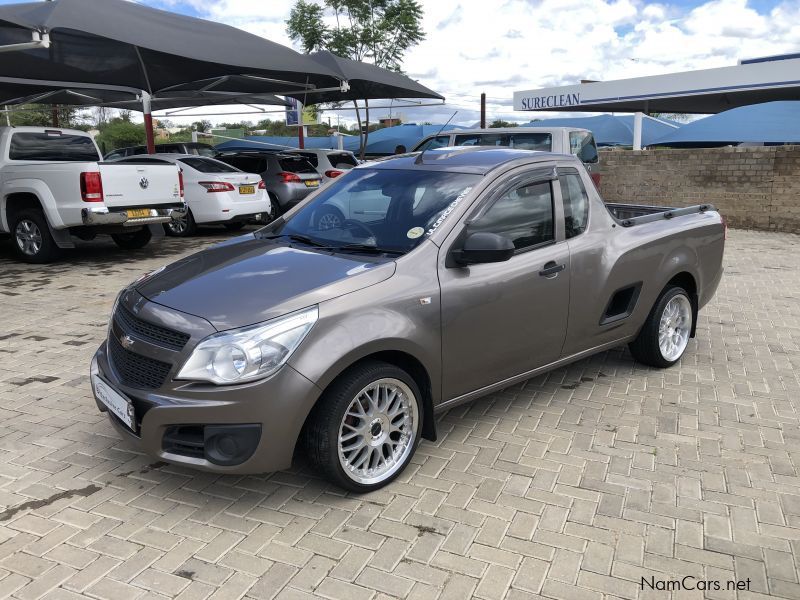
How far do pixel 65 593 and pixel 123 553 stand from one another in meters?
0.29

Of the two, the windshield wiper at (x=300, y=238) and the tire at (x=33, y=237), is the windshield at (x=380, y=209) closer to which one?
the windshield wiper at (x=300, y=238)

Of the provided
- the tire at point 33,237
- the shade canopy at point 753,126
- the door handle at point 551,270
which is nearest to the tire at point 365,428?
the door handle at point 551,270

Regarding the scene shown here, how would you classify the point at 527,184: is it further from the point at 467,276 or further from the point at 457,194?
the point at 467,276

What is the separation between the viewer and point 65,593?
2.61 m

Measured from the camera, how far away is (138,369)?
3.19m

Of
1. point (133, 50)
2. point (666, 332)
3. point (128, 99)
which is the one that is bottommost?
point (666, 332)

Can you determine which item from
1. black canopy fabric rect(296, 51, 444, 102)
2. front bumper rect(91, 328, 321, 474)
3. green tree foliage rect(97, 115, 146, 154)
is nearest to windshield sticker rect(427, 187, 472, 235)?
front bumper rect(91, 328, 321, 474)

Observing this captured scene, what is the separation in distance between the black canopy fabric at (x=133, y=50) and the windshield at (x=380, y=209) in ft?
21.8

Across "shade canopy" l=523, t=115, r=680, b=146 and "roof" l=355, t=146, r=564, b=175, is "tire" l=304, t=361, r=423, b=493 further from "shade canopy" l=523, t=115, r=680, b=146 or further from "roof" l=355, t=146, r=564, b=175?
"shade canopy" l=523, t=115, r=680, b=146

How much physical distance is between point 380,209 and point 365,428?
1502mm

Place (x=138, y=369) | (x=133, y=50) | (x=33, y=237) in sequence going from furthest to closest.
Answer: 1. (x=133, y=50)
2. (x=33, y=237)
3. (x=138, y=369)

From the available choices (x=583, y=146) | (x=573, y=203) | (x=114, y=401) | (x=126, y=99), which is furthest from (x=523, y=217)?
(x=126, y=99)

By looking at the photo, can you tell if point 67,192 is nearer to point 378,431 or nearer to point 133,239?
point 133,239

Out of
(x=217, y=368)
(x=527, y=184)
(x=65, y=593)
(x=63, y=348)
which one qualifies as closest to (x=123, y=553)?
(x=65, y=593)
